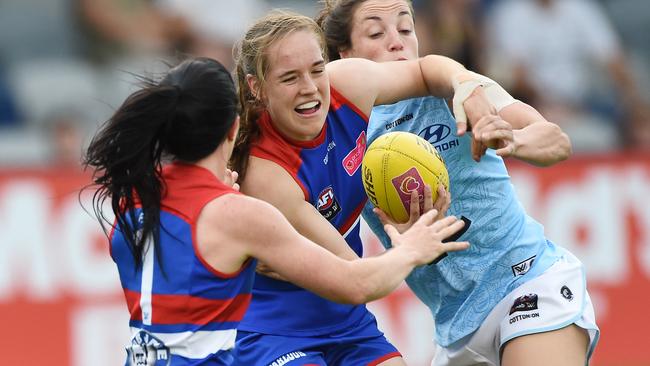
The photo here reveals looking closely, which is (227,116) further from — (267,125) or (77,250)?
(77,250)

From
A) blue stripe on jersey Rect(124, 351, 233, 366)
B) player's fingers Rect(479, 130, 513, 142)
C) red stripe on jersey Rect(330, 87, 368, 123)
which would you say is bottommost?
blue stripe on jersey Rect(124, 351, 233, 366)

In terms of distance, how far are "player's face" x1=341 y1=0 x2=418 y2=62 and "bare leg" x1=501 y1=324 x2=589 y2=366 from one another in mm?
A: 1539

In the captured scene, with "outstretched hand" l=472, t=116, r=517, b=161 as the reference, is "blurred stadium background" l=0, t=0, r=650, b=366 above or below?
below

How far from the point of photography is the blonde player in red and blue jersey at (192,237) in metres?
4.36

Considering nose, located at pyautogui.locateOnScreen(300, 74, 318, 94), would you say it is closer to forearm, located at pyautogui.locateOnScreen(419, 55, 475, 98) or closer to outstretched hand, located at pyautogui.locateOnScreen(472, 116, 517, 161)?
forearm, located at pyautogui.locateOnScreen(419, 55, 475, 98)

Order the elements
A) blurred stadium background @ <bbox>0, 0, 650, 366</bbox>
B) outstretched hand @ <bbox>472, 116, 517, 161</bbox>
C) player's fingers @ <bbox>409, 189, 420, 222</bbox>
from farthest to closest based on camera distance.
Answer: blurred stadium background @ <bbox>0, 0, 650, 366</bbox> < player's fingers @ <bbox>409, 189, 420, 222</bbox> < outstretched hand @ <bbox>472, 116, 517, 161</bbox>

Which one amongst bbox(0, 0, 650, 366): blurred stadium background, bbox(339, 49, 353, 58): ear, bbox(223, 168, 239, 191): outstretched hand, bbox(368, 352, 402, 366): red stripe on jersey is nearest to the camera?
bbox(223, 168, 239, 191): outstretched hand

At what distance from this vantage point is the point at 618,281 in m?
10.5

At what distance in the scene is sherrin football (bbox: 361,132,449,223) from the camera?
5.10 metres

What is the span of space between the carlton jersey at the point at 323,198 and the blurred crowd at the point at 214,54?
5309 mm

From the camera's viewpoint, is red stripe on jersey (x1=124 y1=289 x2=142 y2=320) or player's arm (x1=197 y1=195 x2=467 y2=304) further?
red stripe on jersey (x1=124 y1=289 x2=142 y2=320)

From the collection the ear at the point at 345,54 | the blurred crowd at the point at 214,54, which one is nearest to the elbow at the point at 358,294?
the ear at the point at 345,54

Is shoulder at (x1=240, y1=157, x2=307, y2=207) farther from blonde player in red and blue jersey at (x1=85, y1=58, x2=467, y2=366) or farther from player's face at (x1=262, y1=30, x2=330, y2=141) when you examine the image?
blonde player in red and blue jersey at (x1=85, y1=58, x2=467, y2=366)

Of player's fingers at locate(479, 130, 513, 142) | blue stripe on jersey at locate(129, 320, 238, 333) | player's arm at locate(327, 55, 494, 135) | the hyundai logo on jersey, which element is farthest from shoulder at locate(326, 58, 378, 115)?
blue stripe on jersey at locate(129, 320, 238, 333)
